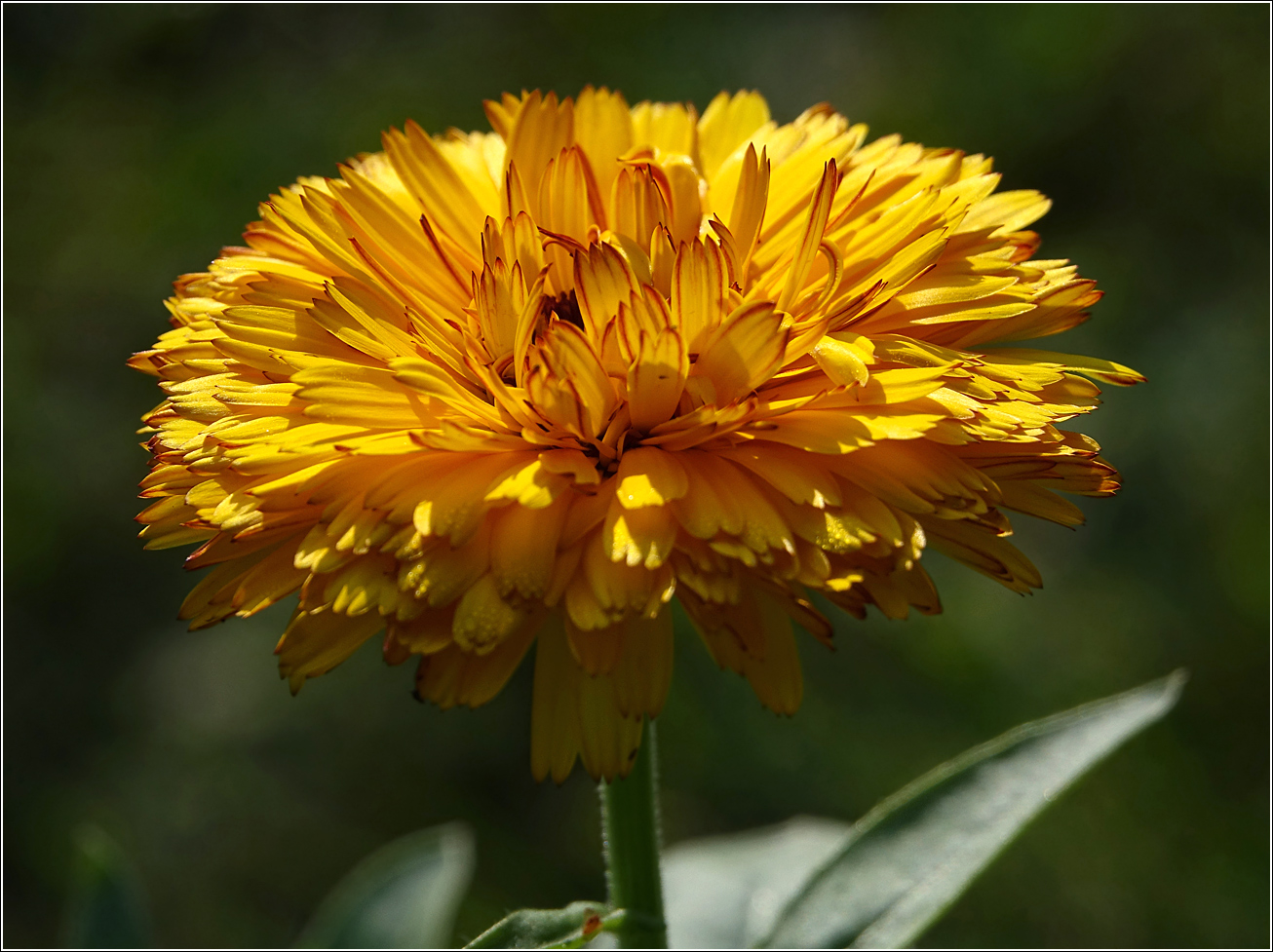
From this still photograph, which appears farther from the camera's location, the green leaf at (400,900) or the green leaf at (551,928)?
the green leaf at (400,900)

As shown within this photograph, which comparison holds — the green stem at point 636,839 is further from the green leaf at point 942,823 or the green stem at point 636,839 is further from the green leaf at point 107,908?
the green leaf at point 107,908

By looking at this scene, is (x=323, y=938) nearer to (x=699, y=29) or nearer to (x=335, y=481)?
(x=335, y=481)

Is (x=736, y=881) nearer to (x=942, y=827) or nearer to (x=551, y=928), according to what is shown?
(x=942, y=827)

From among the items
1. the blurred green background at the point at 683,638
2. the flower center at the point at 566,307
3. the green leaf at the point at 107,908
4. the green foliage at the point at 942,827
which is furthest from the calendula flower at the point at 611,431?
the blurred green background at the point at 683,638

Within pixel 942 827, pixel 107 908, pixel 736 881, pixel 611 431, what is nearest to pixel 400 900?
pixel 107 908

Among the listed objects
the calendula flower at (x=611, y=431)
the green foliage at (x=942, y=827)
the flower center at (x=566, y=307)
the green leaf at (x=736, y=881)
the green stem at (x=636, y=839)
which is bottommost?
the green leaf at (x=736, y=881)

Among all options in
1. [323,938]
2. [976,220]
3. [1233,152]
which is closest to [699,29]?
[1233,152]

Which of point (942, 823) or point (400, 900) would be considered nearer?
point (942, 823)

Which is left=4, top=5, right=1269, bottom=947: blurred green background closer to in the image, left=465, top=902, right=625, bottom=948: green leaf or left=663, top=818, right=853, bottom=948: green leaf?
left=663, top=818, right=853, bottom=948: green leaf
